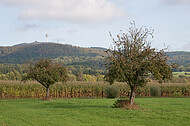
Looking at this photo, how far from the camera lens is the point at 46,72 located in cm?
2864

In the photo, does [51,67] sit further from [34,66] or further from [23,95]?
[23,95]

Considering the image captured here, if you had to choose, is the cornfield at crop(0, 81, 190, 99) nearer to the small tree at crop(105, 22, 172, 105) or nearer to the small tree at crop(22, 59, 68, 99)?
the small tree at crop(22, 59, 68, 99)

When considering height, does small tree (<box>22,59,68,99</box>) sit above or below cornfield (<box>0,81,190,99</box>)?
above

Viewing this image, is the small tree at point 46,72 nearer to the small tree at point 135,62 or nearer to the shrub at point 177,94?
the small tree at point 135,62

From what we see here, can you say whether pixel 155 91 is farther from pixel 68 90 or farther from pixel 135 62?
pixel 135 62

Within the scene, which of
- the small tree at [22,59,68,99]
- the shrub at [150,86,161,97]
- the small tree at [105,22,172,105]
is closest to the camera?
the small tree at [105,22,172,105]

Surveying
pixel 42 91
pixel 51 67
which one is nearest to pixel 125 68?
pixel 51 67

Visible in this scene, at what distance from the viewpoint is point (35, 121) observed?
1356cm

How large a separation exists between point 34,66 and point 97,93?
57.5 ft

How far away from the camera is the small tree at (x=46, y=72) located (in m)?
28.1

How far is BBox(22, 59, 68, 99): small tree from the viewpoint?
28.1 m

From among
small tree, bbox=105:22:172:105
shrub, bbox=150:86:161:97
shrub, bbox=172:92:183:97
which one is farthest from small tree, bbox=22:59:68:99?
shrub, bbox=172:92:183:97

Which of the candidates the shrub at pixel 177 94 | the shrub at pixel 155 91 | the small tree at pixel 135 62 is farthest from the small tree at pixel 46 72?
the shrub at pixel 177 94

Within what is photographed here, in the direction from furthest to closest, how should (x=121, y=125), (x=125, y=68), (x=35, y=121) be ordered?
1. (x=125, y=68)
2. (x=35, y=121)
3. (x=121, y=125)
